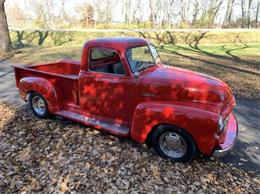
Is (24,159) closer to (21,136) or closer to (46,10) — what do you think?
(21,136)

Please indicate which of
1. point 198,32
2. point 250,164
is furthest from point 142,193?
point 198,32

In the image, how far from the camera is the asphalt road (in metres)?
4.77

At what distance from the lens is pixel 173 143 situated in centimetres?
453

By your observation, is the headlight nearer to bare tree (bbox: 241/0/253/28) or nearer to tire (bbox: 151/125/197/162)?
tire (bbox: 151/125/197/162)

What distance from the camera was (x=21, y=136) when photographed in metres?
5.56

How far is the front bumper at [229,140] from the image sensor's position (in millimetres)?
4258

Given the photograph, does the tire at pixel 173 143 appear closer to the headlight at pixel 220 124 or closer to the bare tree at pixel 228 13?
the headlight at pixel 220 124

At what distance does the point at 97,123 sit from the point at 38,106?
6.01 feet

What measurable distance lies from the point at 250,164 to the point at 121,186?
2.31 metres

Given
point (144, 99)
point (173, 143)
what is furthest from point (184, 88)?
point (173, 143)

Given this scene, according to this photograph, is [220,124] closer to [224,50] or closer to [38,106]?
[38,106]

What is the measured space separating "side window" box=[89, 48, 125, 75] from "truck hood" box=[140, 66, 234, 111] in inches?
22.8

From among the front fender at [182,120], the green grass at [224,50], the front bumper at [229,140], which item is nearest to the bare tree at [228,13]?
the green grass at [224,50]

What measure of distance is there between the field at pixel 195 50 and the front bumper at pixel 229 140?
12.8 feet
